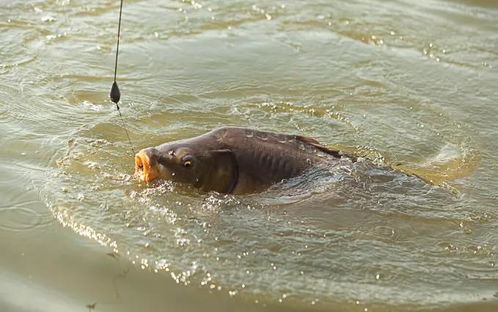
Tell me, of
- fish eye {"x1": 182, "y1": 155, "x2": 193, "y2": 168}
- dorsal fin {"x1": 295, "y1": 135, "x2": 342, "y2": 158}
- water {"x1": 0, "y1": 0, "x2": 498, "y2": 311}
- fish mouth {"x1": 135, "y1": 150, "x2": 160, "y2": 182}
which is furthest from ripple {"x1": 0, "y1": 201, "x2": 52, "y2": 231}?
dorsal fin {"x1": 295, "y1": 135, "x2": 342, "y2": 158}

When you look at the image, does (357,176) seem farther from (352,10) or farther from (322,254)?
(352,10)

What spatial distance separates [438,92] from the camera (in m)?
6.86

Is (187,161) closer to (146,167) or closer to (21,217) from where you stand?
(146,167)

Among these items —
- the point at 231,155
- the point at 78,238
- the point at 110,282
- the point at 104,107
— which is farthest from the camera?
the point at 104,107

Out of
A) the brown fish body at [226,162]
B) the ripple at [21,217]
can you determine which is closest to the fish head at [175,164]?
the brown fish body at [226,162]

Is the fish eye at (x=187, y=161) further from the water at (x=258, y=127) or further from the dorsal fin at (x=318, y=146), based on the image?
the dorsal fin at (x=318, y=146)

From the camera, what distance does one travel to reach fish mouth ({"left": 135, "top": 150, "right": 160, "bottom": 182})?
4.47 meters

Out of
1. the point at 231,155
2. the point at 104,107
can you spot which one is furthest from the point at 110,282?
the point at 104,107

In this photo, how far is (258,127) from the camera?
5719 millimetres

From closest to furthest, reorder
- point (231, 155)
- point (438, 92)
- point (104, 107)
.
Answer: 1. point (231, 155)
2. point (104, 107)
3. point (438, 92)

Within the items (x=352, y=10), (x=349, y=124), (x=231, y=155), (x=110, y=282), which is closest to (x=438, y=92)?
(x=349, y=124)

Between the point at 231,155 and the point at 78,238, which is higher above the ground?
the point at 231,155

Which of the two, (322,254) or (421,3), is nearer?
(322,254)

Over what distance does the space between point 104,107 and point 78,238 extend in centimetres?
191
